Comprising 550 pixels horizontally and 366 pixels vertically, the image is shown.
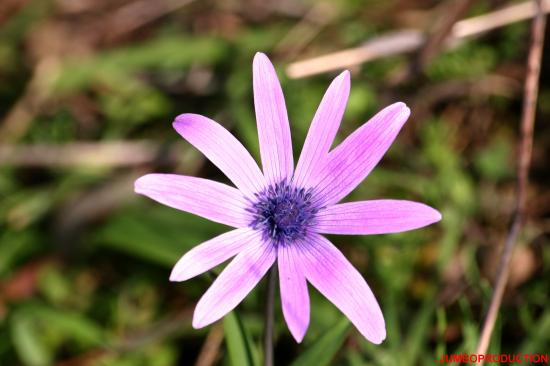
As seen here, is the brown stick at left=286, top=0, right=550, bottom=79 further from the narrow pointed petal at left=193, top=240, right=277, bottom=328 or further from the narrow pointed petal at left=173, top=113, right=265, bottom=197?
the narrow pointed petal at left=193, top=240, right=277, bottom=328

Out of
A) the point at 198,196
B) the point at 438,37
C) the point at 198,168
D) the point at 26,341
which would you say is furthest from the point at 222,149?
the point at 438,37

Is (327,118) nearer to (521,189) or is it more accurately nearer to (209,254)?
(209,254)

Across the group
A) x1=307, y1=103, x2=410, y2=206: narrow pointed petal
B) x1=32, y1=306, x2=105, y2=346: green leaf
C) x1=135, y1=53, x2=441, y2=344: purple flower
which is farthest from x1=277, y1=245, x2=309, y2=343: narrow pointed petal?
x1=32, y1=306, x2=105, y2=346: green leaf

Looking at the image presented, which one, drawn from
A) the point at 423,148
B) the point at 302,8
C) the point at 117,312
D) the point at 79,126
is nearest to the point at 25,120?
the point at 79,126

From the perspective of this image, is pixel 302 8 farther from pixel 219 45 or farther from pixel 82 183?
pixel 82 183

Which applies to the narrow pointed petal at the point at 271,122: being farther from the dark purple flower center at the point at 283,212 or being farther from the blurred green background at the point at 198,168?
the blurred green background at the point at 198,168

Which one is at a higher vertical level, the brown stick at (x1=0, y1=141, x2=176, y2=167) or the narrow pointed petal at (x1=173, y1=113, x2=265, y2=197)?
the brown stick at (x1=0, y1=141, x2=176, y2=167)

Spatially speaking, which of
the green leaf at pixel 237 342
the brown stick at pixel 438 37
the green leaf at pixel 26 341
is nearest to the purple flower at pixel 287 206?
the green leaf at pixel 237 342
